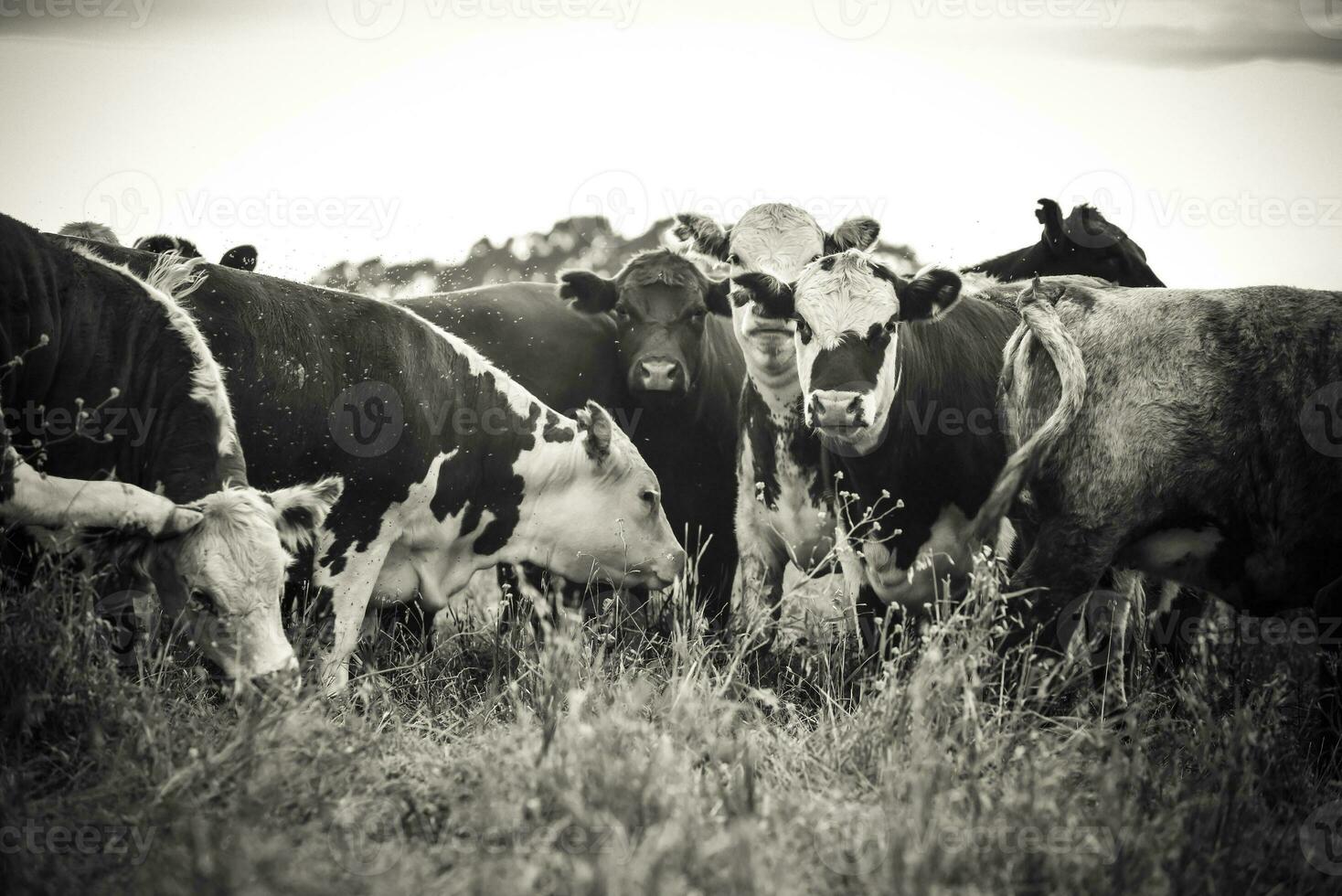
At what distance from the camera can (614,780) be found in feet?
9.96

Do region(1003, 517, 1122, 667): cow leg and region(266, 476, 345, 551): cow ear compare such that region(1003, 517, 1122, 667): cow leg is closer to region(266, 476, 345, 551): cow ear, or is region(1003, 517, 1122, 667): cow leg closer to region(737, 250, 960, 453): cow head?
region(737, 250, 960, 453): cow head

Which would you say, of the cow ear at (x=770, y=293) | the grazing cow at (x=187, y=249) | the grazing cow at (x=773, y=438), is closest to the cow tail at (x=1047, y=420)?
the cow ear at (x=770, y=293)

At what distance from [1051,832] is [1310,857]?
35.8 inches

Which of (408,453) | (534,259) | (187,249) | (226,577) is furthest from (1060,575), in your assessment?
(534,259)

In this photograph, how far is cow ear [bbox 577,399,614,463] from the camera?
6352 mm

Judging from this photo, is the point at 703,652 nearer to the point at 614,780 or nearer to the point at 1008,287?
the point at 614,780

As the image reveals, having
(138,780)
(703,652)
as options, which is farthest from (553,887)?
(703,652)

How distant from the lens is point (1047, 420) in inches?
188

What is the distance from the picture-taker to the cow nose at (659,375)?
22.4 ft

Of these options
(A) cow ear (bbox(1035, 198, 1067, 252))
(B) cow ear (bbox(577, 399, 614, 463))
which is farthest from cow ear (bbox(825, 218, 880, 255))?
(B) cow ear (bbox(577, 399, 614, 463))

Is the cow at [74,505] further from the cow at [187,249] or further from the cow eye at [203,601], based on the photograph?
the cow at [187,249]

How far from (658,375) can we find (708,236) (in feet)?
4.22

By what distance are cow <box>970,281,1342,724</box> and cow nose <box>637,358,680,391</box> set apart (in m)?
2.57

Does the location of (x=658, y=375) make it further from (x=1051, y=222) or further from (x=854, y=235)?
(x=1051, y=222)
